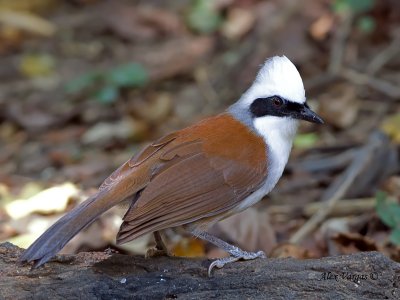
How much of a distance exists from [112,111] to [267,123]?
4183mm

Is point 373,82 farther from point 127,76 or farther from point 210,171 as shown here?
point 210,171

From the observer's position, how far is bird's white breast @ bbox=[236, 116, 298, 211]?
4.35m

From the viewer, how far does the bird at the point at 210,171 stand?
3.86 metres

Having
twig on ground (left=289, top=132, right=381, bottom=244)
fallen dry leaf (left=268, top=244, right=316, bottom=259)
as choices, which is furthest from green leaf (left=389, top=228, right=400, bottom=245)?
twig on ground (left=289, top=132, right=381, bottom=244)

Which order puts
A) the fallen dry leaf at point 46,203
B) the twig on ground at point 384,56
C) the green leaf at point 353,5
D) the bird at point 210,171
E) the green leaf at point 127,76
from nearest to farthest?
the bird at point 210,171 < the fallen dry leaf at point 46,203 < the twig on ground at point 384,56 < the green leaf at point 353,5 < the green leaf at point 127,76

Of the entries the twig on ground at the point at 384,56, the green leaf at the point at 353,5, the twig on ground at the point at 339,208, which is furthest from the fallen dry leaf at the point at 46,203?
the green leaf at the point at 353,5

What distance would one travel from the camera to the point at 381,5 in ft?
28.4

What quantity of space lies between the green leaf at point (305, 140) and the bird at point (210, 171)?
2.64m

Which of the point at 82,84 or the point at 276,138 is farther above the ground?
the point at 82,84

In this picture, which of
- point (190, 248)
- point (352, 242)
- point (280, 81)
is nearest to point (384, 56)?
point (352, 242)

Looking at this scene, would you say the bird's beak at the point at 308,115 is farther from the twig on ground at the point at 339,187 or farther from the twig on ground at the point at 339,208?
the twig on ground at the point at 339,208

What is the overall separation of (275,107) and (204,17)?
17.3ft

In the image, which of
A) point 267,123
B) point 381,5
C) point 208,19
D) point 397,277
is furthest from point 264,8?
point 397,277

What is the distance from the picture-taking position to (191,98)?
844 cm
